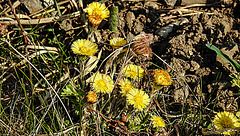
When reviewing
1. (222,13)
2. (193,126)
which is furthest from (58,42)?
(222,13)

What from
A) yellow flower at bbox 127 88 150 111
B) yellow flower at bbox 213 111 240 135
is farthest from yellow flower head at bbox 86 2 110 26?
yellow flower at bbox 213 111 240 135

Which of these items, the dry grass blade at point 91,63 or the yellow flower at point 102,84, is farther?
the dry grass blade at point 91,63

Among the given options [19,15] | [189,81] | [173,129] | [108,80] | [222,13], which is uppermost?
[19,15]

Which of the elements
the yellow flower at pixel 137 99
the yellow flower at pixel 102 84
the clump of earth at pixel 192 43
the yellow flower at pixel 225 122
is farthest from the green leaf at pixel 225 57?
the yellow flower at pixel 102 84

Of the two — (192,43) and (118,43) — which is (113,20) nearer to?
(118,43)

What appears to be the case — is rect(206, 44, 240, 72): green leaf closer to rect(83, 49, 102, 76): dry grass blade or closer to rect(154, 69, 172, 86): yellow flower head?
rect(154, 69, 172, 86): yellow flower head

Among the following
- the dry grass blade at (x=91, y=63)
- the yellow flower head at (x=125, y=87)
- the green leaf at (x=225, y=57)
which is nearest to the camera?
the yellow flower head at (x=125, y=87)

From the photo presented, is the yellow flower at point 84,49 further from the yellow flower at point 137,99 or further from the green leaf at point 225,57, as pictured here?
the green leaf at point 225,57

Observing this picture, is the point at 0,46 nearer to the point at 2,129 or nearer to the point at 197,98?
the point at 2,129

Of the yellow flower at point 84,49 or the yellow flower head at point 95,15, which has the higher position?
the yellow flower head at point 95,15
